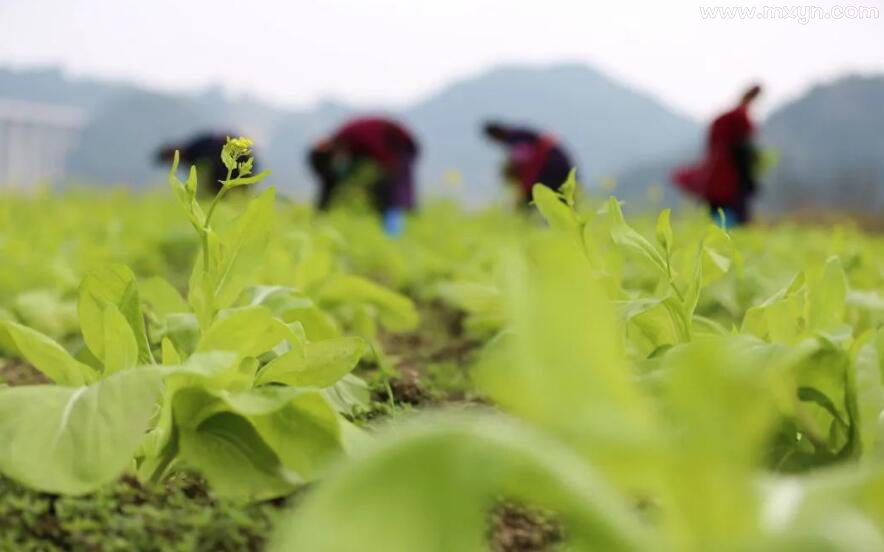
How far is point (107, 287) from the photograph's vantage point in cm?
104

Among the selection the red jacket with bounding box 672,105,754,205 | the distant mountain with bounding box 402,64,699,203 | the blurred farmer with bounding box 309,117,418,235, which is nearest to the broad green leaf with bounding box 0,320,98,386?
the blurred farmer with bounding box 309,117,418,235

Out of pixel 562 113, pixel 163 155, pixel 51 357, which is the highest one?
pixel 51 357

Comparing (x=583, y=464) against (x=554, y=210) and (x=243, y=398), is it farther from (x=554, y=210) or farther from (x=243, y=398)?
(x=554, y=210)

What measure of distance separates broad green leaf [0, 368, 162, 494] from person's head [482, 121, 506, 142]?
17.4 ft

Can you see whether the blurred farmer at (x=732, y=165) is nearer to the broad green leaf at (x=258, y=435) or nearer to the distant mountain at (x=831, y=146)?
the broad green leaf at (x=258, y=435)

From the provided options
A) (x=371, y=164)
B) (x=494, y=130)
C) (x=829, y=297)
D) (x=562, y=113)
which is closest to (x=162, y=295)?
(x=829, y=297)

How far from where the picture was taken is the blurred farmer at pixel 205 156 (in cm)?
595

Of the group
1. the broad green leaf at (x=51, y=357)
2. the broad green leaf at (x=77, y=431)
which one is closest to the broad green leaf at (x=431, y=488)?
the broad green leaf at (x=77, y=431)

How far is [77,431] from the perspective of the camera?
805mm

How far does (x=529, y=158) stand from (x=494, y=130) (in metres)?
0.53

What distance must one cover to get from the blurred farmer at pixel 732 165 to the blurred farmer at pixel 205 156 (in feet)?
9.26

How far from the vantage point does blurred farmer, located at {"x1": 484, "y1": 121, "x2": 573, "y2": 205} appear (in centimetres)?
534

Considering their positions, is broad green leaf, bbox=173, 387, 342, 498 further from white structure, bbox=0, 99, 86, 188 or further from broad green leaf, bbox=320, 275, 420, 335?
white structure, bbox=0, 99, 86, 188

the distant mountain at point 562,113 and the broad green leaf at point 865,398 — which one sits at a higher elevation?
the broad green leaf at point 865,398
